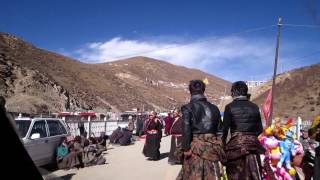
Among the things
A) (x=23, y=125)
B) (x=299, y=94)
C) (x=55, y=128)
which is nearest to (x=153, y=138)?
(x=55, y=128)

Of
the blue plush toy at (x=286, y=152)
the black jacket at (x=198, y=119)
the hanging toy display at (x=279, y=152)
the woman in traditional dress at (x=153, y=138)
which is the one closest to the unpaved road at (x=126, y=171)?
the woman in traditional dress at (x=153, y=138)

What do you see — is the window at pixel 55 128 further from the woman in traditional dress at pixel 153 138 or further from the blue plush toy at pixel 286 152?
the blue plush toy at pixel 286 152

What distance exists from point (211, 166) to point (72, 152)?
8154 millimetres

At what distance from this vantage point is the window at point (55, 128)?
1333 centimetres

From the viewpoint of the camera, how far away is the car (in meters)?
11.6

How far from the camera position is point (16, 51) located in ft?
208

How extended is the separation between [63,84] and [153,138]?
49.9 m

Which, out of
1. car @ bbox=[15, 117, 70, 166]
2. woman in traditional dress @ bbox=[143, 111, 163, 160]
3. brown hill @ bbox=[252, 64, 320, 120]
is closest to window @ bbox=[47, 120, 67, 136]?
car @ bbox=[15, 117, 70, 166]

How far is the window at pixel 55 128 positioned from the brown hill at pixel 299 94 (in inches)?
1613

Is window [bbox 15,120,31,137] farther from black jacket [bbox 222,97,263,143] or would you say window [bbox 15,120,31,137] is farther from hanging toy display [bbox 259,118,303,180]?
black jacket [bbox 222,97,263,143]

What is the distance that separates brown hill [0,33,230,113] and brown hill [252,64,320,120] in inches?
964

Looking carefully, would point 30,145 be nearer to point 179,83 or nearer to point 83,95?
point 83,95

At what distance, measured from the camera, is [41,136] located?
12531mm

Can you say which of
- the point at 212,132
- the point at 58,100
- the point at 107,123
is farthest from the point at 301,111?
the point at 212,132
